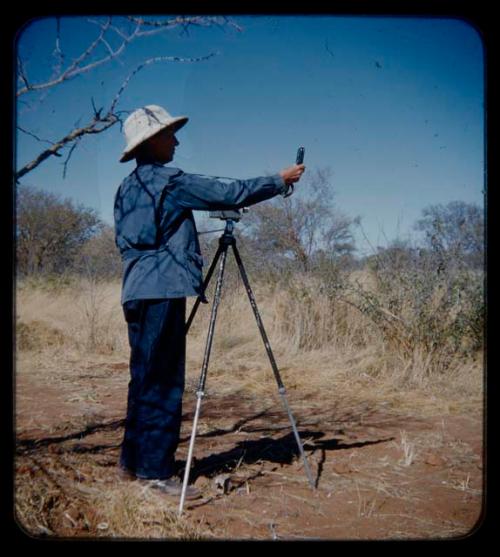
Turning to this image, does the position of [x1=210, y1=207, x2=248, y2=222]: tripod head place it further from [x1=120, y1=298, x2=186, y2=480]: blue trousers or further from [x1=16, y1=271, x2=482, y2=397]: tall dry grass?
[x1=16, y1=271, x2=482, y2=397]: tall dry grass

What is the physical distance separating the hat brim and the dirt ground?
69.9 inches

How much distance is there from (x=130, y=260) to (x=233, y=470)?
4.92ft

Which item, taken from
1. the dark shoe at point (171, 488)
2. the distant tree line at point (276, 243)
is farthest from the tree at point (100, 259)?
the dark shoe at point (171, 488)

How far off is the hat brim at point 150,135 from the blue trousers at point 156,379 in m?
0.82

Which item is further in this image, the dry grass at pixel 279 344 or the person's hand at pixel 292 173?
the dry grass at pixel 279 344

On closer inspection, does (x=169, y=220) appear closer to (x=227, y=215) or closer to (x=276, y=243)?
(x=227, y=215)

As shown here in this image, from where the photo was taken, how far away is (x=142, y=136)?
2527mm

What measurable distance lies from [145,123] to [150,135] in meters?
0.10

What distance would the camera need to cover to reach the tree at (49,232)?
37.1 ft

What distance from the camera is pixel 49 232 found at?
12250 millimetres

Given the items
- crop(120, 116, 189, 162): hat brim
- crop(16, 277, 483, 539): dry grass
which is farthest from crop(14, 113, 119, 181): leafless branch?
crop(16, 277, 483, 539): dry grass

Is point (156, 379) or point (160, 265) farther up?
point (160, 265)

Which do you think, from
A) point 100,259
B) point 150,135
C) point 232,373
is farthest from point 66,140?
point 100,259

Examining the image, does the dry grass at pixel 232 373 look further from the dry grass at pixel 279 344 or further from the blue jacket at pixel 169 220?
the blue jacket at pixel 169 220
